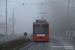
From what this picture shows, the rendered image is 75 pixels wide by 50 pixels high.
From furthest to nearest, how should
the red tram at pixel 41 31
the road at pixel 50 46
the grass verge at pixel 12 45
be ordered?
1. the red tram at pixel 41 31
2. the road at pixel 50 46
3. the grass verge at pixel 12 45

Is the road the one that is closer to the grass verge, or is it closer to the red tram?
the grass verge

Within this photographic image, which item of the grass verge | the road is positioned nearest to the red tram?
the road

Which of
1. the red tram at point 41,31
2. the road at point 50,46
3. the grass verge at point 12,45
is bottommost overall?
the road at point 50,46

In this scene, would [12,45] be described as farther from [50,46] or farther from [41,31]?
[41,31]

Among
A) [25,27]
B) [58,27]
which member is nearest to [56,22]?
[58,27]

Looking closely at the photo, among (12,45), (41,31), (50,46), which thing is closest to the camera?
(12,45)

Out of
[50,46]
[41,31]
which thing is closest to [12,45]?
[50,46]

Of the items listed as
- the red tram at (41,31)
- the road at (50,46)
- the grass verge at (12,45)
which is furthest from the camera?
the red tram at (41,31)

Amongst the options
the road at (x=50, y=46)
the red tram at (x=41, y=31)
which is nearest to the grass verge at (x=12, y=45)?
the road at (x=50, y=46)

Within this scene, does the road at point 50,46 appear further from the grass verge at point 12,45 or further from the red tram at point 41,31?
the red tram at point 41,31

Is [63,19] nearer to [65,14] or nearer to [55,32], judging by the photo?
[65,14]

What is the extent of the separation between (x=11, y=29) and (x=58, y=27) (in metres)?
16.9

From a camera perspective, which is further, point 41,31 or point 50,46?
point 41,31

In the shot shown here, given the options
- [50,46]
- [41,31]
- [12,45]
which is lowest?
[50,46]
